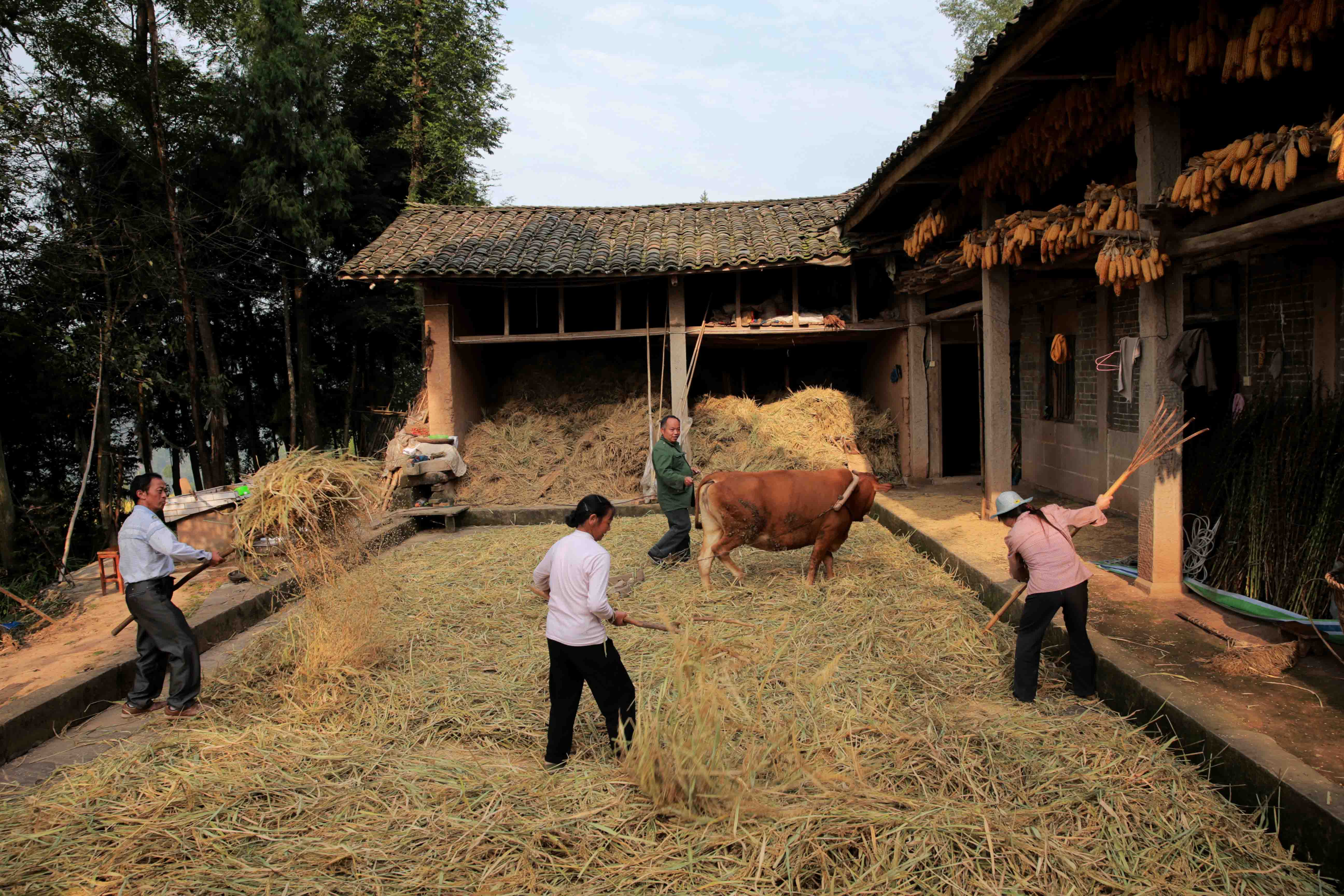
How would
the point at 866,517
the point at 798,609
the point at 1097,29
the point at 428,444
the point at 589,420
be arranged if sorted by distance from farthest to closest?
the point at 589,420 → the point at 428,444 → the point at 866,517 → the point at 798,609 → the point at 1097,29

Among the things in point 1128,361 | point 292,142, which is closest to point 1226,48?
point 1128,361

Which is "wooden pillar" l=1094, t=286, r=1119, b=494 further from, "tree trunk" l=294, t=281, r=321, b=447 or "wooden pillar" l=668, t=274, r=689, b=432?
"tree trunk" l=294, t=281, r=321, b=447

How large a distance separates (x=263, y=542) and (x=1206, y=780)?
610cm

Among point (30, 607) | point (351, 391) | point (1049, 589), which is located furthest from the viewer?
point (351, 391)

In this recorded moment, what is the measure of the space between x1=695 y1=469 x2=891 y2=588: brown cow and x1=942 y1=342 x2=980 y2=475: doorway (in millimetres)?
8535

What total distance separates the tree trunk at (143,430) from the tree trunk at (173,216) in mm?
772

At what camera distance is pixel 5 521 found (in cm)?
1023

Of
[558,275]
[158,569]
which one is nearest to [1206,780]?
[158,569]

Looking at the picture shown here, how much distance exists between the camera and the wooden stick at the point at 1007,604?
217 inches

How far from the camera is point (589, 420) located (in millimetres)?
14477

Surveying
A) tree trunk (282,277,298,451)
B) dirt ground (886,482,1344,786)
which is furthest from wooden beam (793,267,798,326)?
tree trunk (282,277,298,451)

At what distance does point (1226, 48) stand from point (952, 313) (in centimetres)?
630

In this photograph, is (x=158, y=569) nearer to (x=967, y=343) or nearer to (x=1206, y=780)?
(x=1206, y=780)

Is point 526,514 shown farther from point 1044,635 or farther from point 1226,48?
point 1226,48
